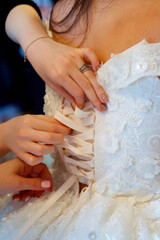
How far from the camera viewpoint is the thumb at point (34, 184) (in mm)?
660

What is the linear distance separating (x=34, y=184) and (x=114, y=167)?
0.27m

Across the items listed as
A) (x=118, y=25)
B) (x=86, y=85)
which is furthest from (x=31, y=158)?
(x=118, y=25)

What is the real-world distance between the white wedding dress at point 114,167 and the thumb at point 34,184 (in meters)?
0.04

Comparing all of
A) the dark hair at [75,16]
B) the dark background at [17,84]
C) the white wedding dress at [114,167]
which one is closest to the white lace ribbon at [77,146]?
the white wedding dress at [114,167]

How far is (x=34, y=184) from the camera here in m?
0.68

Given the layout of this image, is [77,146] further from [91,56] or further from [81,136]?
[91,56]

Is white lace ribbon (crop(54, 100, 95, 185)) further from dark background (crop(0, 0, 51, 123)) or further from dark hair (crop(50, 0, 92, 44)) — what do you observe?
dark background (crop(0, 0, 51, 123))

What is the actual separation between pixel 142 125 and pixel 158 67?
0.15 m

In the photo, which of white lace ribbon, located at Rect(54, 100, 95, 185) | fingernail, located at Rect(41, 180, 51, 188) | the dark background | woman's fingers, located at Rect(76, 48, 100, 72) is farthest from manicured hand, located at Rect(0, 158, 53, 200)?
the dark background

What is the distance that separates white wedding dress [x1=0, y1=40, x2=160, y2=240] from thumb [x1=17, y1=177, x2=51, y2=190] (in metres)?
0.04

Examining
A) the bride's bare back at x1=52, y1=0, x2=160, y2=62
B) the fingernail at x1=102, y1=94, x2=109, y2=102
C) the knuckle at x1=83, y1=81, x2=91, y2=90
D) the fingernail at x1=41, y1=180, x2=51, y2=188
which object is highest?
the bride's bare back at x1=52, y1=0, x2=160, y2=62

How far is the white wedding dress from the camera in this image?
53 centimetres

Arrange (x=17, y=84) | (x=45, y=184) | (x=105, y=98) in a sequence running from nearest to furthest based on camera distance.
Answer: (x=105, y=98) → (x=45, y=184) → (x=17, y=84)

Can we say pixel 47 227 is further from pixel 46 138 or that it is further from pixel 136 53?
pixel 136 53
